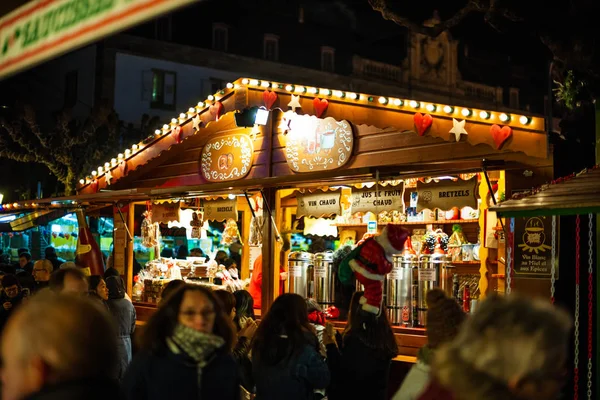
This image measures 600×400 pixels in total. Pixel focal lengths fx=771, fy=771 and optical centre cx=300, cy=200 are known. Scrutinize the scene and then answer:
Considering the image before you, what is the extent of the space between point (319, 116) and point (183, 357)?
6.82 metres

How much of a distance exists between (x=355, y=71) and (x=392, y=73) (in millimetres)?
2202

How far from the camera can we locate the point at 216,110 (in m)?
12.4

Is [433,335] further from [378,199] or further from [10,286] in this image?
[378,199]

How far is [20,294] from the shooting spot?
8352 mm

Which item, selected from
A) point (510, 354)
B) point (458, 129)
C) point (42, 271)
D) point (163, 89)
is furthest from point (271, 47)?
point (510, 354)

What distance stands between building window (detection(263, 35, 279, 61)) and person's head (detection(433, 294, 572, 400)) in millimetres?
35701

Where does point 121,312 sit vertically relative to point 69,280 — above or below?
below

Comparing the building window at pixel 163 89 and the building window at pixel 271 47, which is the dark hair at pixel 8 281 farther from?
the building window at pixel 271 47

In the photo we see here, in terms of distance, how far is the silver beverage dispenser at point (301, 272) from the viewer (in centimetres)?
1100

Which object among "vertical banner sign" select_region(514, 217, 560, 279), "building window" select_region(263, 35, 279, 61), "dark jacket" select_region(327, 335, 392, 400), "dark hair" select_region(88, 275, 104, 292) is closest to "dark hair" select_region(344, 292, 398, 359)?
"dark jacket" select_region(327, 335, 392, 400)

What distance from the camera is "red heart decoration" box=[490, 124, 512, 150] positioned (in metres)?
8.73

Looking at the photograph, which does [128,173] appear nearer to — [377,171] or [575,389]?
[377,171]

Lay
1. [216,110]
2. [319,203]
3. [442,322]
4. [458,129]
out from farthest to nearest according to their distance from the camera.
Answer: [216,110] → [319,203] → [458,129] → [442,322]

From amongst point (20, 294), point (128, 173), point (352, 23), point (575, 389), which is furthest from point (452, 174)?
point (352, 23)
